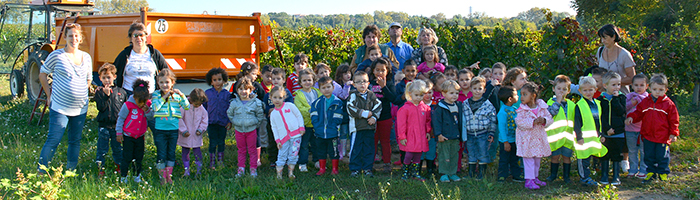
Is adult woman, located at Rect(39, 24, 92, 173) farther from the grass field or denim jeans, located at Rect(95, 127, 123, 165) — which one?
the grass field

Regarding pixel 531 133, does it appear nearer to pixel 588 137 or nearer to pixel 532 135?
pixel 532 135

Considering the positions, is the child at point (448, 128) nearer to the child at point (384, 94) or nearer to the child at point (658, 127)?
the child at point (384, 94)

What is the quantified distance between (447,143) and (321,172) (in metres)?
1.42

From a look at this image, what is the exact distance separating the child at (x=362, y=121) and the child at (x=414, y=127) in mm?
319

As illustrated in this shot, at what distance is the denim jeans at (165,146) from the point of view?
5094mm

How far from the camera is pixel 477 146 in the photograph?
5363mm

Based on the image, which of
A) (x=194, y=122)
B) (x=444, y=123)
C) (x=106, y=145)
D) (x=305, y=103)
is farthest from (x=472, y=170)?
(x=106, y=145)

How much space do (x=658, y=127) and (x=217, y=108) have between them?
4643mm

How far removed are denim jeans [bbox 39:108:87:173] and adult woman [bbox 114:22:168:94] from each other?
0.58 metres

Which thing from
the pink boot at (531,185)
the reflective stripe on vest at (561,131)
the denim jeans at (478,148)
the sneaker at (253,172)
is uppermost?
the reflective stripe on vest at (561,131)

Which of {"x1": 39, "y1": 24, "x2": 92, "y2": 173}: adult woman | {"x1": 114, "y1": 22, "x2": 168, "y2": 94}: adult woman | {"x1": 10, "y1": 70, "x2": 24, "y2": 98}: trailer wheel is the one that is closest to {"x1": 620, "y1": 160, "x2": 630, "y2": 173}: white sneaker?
{"x1": 114, "y1": 22, "x2": 168, "y2": 94}: adult woman

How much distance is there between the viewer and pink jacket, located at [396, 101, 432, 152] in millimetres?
5305

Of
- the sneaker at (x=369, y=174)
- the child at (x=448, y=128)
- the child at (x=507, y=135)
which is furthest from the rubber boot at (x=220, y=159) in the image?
the child at (x=507, y=135)

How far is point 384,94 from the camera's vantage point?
19.2 ft
